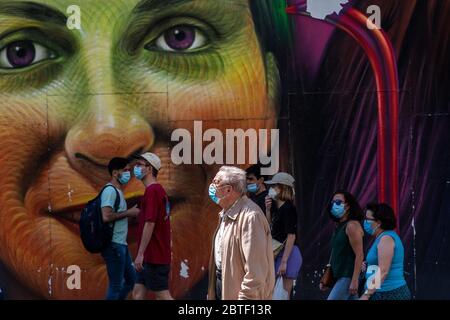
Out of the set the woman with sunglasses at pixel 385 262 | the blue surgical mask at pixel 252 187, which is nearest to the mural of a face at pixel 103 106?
the blue surgical mask at pixel 252 187

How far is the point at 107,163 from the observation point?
388 inches

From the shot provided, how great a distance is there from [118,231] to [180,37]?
195 centimetres

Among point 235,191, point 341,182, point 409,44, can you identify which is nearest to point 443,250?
point 341,182

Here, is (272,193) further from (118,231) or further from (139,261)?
(118,231)

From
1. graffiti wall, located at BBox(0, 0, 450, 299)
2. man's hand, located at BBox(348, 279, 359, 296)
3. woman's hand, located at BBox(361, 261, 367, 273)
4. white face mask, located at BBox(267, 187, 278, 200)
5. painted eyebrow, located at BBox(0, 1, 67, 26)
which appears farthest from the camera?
painted eyebrow, located at BBox(0, 1, 67, 26)

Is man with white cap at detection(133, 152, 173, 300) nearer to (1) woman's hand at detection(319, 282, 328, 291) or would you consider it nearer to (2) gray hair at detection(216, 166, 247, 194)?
(1) woman's hand at detection(319, 282, 328, 291)

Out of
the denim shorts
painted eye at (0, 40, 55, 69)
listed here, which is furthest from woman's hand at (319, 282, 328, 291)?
painted eye at (0, 40, 55, 69)

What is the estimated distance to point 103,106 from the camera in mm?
9820

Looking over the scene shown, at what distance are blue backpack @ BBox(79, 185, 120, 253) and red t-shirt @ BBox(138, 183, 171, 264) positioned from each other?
0.34m

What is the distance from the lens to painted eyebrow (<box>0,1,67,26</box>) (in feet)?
32.4

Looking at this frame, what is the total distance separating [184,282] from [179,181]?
3.18 feet

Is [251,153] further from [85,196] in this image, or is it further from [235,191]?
[235,191]

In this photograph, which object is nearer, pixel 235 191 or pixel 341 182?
pixel 235 191

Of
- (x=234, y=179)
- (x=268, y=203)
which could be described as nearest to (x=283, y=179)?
(x=268, y=203)
